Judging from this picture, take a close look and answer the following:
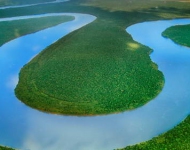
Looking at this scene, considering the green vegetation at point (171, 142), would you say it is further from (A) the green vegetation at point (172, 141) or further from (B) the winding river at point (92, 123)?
(B) the winding river at point (92, 123)

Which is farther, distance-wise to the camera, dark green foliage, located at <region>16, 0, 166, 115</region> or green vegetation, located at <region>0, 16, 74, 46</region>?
green vegetation, located at <region>0, 16, 74, 46</region>

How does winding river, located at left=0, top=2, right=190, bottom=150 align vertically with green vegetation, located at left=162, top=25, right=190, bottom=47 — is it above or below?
below

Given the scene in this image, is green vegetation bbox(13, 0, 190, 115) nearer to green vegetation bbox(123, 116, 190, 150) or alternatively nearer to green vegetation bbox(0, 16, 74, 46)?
green vegetation bbox(123, 116, 190, 150)

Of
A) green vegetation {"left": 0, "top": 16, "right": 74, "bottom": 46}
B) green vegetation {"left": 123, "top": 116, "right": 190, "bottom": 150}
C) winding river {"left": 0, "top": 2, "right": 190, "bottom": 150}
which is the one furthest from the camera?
green vegetation {"left": 0, "top": 16, "right": 74, "bottom": 46}

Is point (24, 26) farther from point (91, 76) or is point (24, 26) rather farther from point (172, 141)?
point (172, 141)

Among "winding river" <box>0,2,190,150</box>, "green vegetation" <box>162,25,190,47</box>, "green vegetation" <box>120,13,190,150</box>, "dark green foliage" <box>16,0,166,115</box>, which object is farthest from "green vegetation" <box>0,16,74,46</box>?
"green vegetation" <box>120,13,190,150</box>

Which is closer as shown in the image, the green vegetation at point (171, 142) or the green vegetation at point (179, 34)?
the green vegetation at point (171, 142)

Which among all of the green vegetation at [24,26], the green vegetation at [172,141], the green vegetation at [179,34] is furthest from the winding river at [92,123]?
the green vegetation at [24,26]
